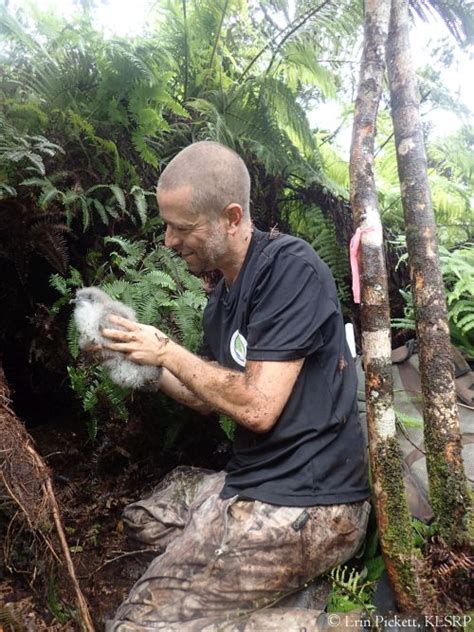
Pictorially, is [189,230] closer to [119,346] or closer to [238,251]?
[238,251]

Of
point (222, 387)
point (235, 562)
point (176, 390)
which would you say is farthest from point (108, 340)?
point (235, 562)

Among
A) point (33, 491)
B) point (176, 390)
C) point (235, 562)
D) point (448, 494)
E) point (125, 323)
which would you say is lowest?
point (235, 562)

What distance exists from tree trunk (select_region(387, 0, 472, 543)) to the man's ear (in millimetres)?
1046

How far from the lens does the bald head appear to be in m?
2.64

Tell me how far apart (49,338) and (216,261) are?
1.65 m

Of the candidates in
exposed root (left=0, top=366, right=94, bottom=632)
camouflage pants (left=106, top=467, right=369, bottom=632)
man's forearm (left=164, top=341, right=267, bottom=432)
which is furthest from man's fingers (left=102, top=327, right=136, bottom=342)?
camouflage pants (left=106, top=467, right=369, bottom=632)

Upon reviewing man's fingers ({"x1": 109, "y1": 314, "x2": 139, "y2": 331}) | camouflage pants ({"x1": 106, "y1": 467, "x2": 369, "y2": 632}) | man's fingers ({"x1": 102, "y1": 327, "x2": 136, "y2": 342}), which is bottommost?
camouflage pants ({"x1": 106, "y1": 467, "x2": 369, "y2": 632})

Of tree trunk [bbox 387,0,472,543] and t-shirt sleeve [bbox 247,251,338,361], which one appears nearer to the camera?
t-shirt sleeve [bbox 247,251,338,361]

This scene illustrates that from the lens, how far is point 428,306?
2.75m

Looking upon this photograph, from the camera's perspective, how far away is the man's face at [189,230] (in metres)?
2.67

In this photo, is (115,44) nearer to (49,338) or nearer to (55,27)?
(55,27)

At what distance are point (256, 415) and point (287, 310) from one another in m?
0.55

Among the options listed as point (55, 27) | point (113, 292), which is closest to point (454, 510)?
point (113, 292)

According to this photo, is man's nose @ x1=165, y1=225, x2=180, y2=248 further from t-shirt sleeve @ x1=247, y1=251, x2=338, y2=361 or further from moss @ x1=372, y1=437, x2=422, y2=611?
moss @ x1=372, y1=437, x2=422, y2=611
